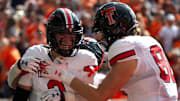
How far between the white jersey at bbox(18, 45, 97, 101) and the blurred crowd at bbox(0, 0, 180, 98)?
320 centimetres

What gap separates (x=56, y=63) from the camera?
3.22 metres

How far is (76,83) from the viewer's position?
294 cm

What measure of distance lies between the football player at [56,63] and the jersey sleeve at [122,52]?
45cm

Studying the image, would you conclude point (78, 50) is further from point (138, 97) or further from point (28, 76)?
point (138, 97)

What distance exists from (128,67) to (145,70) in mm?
168

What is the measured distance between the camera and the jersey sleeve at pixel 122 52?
9.07ft

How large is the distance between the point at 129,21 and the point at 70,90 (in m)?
0.78

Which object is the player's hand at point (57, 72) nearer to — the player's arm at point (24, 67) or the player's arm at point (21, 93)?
the player's arm at point (24, 67)

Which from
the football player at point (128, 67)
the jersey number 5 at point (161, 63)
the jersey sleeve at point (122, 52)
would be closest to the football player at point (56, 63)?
the football player at point (128, 67)

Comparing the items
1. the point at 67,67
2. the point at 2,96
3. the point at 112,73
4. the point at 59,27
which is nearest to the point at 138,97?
the point at 112,73

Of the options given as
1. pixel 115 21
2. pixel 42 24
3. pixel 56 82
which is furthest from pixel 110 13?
pixel 42 24

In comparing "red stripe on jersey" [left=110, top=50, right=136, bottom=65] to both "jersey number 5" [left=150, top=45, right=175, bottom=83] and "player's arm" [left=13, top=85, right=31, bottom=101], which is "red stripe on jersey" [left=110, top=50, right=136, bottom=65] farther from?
"player's arm" [left=13, top=85, right=31, bottom=101]

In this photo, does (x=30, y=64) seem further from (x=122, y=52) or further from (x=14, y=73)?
(x=122, y=52)

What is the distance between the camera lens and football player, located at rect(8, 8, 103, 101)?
3.18 meters
